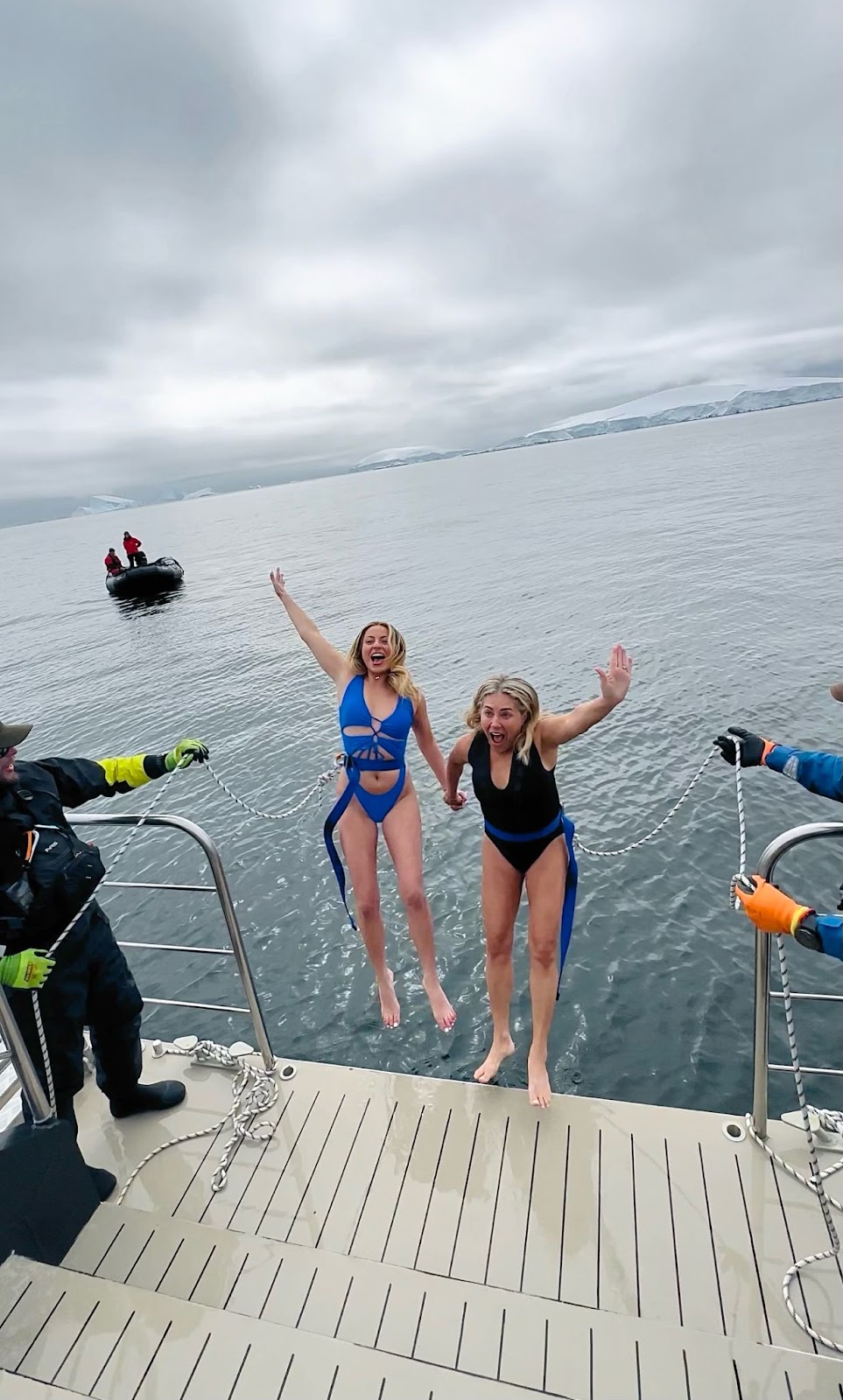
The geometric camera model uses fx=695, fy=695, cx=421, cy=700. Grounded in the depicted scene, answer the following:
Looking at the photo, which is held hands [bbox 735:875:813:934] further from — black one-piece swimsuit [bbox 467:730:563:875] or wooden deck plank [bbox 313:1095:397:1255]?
wooden deck plank [bbox 313:1095:397:1255]

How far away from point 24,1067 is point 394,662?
2.59 meters

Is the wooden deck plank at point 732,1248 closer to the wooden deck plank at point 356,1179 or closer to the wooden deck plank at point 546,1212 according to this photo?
the wooden deck plank at point 546,1212

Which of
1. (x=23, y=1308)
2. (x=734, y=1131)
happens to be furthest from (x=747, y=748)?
(x=23, y=1308)

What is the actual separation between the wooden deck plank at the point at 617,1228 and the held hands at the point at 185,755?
2709mm

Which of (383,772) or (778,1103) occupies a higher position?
(383,772)

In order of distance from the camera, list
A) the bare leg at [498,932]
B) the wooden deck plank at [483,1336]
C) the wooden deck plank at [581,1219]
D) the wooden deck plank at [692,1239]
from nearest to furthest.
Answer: the wooden deck plank at [483,1336], the wooden deck plank at [692,1239], the wooden deck plank at [581,1219], the bare leg at [498,932]

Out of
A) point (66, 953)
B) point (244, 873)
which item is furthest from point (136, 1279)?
point (244, 873)

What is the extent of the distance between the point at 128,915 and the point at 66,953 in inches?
191

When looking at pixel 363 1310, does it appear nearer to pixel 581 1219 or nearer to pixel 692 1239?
pixel 581 1219

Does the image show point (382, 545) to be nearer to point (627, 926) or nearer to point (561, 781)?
point (561, 781)

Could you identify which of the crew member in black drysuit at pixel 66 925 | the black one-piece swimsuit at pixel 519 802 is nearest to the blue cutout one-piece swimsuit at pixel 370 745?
the black one-piece swimsuit at pixel 519 802

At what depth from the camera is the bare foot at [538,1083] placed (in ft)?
11.3

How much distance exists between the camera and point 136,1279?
2.77m

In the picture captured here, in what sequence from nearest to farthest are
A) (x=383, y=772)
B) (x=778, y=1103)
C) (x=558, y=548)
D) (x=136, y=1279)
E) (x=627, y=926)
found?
(x=136, y=1279)
(x=383, y=772)
(x=778, y=1103)
(x=627, y=926)
(x=558, y=548)
